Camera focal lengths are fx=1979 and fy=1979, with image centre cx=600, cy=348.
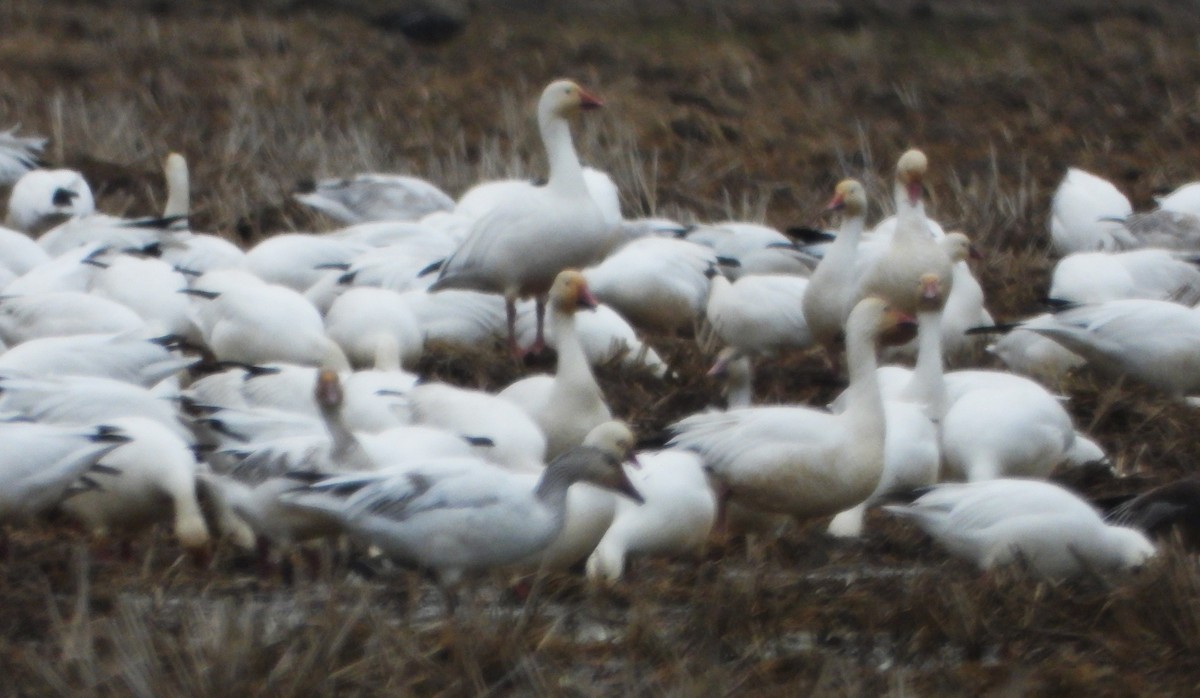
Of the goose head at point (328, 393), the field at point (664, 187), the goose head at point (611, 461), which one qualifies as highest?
the goose head at point (328, 393)

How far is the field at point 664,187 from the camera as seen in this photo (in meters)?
4.04

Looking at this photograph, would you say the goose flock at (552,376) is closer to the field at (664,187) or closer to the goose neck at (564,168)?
the goose neck at (564,168)

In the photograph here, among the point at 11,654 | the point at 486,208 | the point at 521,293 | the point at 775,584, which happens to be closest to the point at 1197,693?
the point at 775,584

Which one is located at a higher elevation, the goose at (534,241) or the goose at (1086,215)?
the goose at (534,241)

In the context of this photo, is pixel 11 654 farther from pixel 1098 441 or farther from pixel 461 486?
pixel 1098 441

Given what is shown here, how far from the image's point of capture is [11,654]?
4.10 m

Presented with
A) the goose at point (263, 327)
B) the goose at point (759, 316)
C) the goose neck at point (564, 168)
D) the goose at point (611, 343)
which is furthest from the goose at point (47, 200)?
the goose at point (759, 316)

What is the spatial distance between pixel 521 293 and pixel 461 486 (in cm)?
312

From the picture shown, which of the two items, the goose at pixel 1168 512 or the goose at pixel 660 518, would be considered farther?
the goose at pixel 1168 512

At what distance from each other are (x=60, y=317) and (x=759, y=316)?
8.69 feet

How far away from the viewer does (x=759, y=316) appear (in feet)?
25.5

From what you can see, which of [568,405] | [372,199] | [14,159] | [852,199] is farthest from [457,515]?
[14,159]

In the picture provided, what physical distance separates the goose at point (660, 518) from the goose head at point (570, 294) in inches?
44.6

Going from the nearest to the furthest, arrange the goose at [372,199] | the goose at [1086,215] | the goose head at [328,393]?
the goose head at [328,393] < the goose at [1086,215] < the goose at [372,199]
